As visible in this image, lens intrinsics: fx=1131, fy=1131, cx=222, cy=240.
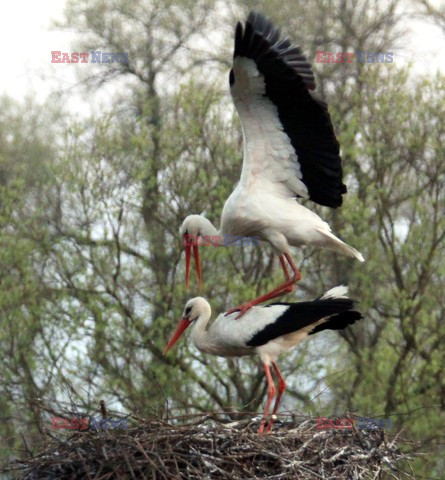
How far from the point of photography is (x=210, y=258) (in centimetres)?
1639

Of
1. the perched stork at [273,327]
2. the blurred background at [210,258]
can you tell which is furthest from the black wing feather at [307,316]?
the blurred background at [210,258]

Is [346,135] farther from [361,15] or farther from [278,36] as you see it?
[278,36]

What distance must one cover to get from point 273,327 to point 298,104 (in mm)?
1716

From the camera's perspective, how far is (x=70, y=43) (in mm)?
20188

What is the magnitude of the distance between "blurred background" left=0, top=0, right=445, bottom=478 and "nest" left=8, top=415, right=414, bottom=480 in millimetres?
7217

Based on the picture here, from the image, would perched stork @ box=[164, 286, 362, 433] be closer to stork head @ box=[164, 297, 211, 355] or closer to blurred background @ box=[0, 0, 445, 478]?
stork head @ box=[164, 297, 211, 355]

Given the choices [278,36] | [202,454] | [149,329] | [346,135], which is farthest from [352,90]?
[202,454]

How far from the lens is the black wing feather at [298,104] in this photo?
323 inches

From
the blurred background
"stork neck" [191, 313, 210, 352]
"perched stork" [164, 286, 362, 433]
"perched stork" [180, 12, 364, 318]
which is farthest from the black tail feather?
the blurred background

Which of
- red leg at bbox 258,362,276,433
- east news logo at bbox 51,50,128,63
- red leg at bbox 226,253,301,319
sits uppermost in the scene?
east news logo at bbox 51,50,128,63

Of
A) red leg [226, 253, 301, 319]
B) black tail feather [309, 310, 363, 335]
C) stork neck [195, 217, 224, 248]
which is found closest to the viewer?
black tail feather [309, 310, 363, 335]

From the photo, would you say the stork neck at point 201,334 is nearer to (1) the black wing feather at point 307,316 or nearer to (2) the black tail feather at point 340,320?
(1) the black wing feather at point 307,316

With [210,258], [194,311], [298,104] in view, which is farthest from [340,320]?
[210,258]

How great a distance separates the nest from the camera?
7.37 metres
